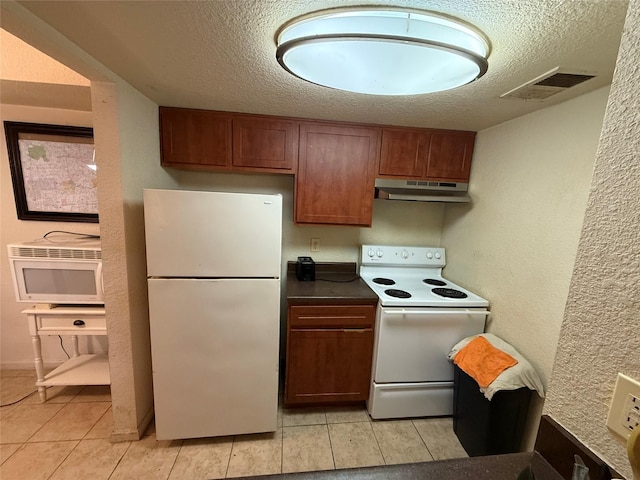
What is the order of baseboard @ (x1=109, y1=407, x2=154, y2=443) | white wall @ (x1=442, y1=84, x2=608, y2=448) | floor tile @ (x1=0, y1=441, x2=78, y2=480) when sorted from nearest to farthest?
1. white wall @ (x1=442, y1=84, x2=608, y2=448)
2. floor tile @ (x1=0, y1=441, x2=78, y2=480)
3. baseboard @ (x1=109, y1=407, x2=154, y2=443)

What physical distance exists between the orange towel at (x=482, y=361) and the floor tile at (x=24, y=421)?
9.53ft

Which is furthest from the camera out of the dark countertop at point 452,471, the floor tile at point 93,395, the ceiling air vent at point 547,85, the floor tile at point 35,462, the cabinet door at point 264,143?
the floor tile at point 93,395

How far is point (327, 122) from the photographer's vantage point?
208 cm

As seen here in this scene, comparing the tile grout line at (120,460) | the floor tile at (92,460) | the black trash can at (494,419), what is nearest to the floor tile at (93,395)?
the floor tile at (92,460)

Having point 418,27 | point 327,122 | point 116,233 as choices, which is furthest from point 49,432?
point 418,27

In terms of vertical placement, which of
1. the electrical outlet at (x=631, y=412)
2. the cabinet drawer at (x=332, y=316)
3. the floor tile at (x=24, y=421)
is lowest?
the floor tile at (x=24, y=421)

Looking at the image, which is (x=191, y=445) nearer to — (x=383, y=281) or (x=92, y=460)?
(x=92, y=460)

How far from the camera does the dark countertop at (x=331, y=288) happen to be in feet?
6.44

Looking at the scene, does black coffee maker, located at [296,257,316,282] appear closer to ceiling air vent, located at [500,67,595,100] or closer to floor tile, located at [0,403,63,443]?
ceiling air vent, located at [500,67,595,100]

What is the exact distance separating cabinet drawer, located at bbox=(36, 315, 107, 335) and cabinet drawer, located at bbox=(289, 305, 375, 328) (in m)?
1.40

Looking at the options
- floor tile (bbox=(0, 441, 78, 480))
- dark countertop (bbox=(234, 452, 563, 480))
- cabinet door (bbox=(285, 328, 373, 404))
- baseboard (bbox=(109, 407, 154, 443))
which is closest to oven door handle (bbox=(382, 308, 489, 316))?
cabinet door (bbox=(285, 328, 373, 404))

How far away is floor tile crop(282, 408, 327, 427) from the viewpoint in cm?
203

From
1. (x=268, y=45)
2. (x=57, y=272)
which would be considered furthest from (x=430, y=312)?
(x=57, y=272)

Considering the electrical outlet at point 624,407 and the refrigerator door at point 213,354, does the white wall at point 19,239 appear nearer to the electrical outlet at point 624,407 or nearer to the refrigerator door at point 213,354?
the refrigerator door at point 213,354
